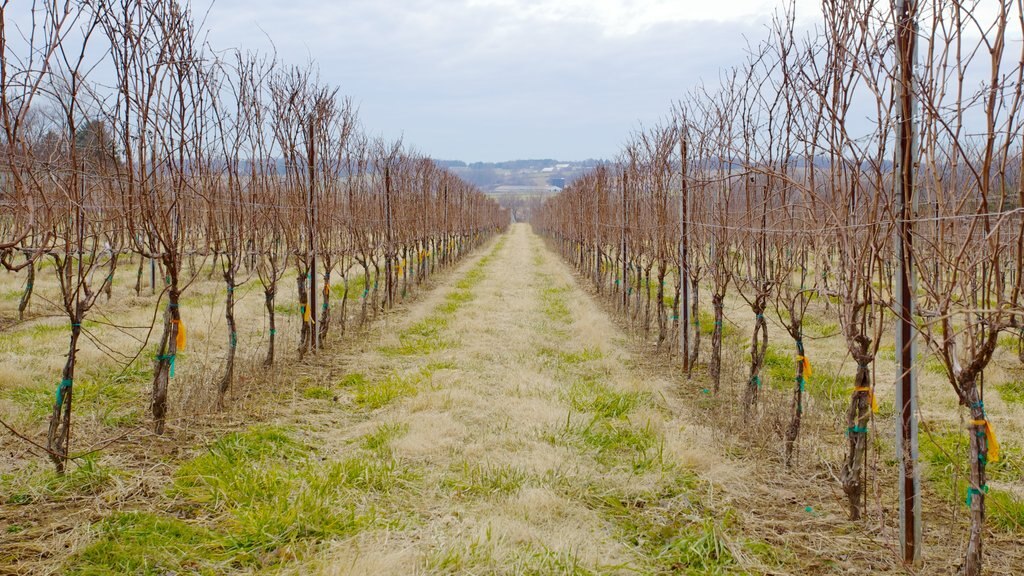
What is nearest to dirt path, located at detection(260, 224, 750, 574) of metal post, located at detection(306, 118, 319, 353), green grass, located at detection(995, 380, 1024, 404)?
metal post, located at detection(306, 118, 319, 353)

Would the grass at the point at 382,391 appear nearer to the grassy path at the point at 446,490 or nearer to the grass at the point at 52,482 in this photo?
the grassy path at the point at 446,490

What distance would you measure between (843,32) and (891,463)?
2.94 metres

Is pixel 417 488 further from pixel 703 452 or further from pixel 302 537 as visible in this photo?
pixel 703 452

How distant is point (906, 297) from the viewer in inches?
116

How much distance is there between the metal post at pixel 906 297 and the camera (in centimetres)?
290

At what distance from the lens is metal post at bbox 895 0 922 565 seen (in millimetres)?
2904

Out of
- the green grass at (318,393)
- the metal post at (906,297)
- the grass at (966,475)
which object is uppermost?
the metal post at (906,297)

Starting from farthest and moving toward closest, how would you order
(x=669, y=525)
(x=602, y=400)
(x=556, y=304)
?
(x=556, y=304) → (x=602, y=400) → (x=669, y=525)

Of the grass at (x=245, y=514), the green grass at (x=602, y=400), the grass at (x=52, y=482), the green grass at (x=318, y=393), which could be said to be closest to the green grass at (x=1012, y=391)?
the green grass at (x=602, y=400)

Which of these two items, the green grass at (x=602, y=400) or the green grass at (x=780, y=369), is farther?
the green grass at (x=780, y=369)

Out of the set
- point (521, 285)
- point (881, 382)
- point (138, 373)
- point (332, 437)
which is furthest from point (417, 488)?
point (521, 285)

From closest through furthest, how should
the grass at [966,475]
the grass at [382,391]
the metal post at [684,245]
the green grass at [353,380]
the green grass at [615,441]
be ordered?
the grass at [966,475]
the green grass at [615,441]
the grass at [382,391]
the green grass at [353,380]
the metal post at [684,245]

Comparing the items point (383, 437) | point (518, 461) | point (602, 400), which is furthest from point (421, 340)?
point (518, 461)

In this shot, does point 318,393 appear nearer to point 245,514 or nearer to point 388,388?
point 388,388
